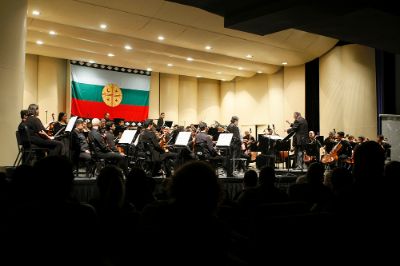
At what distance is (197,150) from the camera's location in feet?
33.9

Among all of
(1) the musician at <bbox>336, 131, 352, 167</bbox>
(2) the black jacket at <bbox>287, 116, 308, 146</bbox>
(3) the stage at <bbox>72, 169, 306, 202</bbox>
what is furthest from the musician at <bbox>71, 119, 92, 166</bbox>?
(1) the musician at <bbox>336, 131, 352, 167</bbox>

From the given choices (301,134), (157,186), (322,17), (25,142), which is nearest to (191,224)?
(157,186)

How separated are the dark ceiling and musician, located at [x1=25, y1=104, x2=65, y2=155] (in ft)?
12.0

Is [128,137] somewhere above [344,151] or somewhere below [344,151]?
above

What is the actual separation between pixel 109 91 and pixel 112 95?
22cm

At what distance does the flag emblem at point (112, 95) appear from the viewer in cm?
1752

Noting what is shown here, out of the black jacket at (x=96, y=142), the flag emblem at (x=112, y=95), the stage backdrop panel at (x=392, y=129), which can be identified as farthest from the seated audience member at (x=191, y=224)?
the flag emblem at (x=112, y=95)

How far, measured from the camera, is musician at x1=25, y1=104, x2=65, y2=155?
798cm

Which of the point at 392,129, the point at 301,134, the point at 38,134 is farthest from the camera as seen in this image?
the point at 392,129

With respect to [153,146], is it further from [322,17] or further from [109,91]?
[109,91]

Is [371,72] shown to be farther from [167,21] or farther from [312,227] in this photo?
[312,227]

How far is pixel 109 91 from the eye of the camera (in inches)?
695

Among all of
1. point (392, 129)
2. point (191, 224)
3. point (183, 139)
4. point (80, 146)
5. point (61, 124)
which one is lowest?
point (191, 224)

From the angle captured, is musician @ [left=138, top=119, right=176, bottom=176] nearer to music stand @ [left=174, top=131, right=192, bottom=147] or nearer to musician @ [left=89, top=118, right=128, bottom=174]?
music stand @ [left=174, top=131, right=192, bottom=147]
